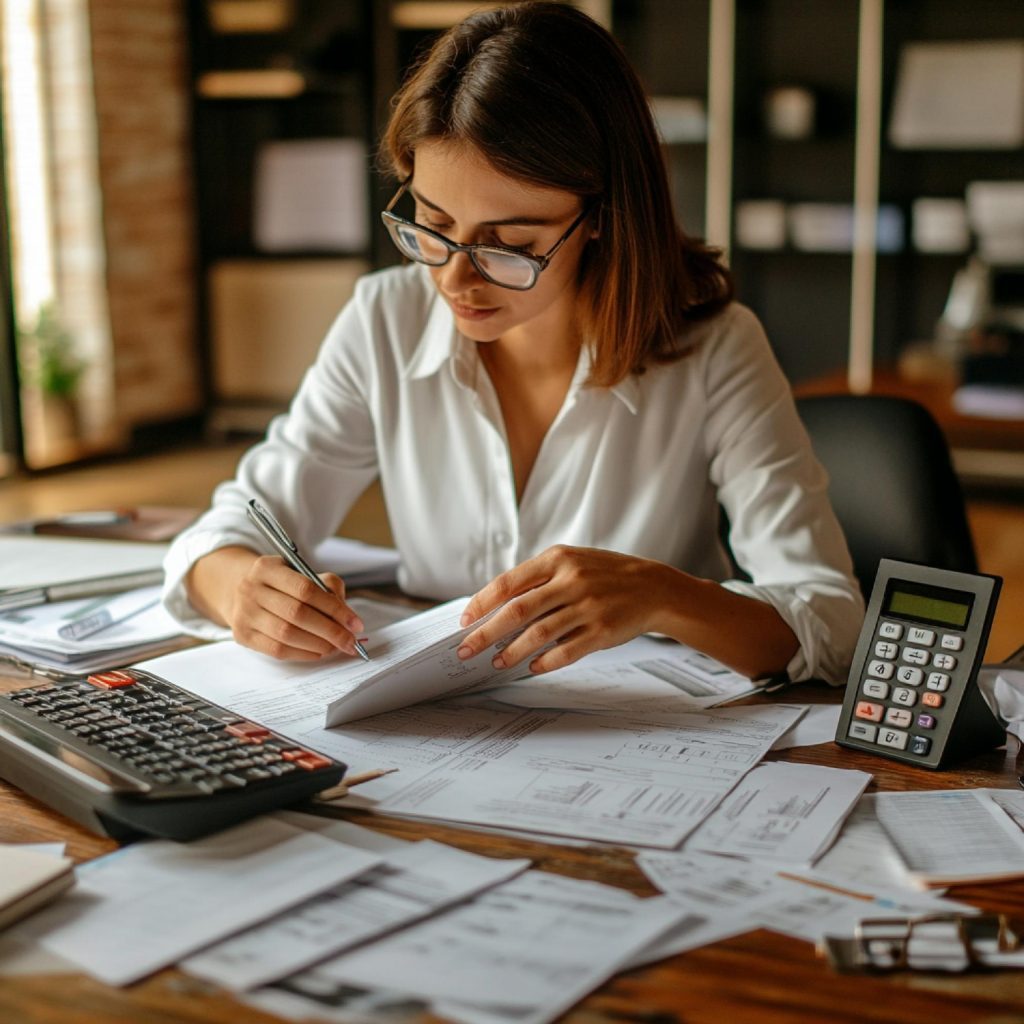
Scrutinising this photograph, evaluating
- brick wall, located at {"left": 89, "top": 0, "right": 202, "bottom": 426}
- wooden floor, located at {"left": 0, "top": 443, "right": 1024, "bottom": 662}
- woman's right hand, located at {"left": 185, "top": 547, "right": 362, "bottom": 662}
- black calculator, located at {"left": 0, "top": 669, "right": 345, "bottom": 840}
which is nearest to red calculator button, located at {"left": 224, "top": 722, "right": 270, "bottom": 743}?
black calculator, located at {"left": 0, "top": 669, "right": 345, "bottom": 840}

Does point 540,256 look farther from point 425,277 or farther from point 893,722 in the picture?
point 893,722

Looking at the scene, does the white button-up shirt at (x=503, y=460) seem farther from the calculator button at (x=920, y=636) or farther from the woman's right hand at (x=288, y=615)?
the calculator button at (x=920, y=636)

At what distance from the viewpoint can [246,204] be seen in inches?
232

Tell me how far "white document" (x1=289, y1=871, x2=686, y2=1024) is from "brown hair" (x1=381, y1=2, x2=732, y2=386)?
2.45 feet

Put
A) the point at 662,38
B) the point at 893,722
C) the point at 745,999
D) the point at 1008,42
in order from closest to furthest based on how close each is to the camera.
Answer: the point at 745,999 < the point at 893,722 < the point at 1008,42 < the point at 662,38

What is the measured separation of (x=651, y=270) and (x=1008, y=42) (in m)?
4.01

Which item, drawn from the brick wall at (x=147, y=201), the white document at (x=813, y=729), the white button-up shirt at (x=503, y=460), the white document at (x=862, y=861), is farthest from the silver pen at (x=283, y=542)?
the brick wall at (x=147, y=201)

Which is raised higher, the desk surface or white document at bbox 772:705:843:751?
the desk surface

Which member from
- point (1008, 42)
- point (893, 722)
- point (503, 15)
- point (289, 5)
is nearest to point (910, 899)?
point (893, 722)

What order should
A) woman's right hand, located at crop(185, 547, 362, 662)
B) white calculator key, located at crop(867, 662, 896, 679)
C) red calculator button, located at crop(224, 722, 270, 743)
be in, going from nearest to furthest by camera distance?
red calculator button, located at crop(224, 722, 270, 743), white calculator key, located at crop(867, 662, 896, 679), woman's right hand, located at crop(185, 547, 362, 662)

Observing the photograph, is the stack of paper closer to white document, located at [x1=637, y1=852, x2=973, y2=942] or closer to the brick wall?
white document, located at [x1=637, y1=852, x2=973, y2=942]

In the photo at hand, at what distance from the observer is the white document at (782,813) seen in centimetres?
83

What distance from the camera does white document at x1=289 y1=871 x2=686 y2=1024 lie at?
0.66 metres

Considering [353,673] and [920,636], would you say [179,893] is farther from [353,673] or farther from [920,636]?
[920,636]
